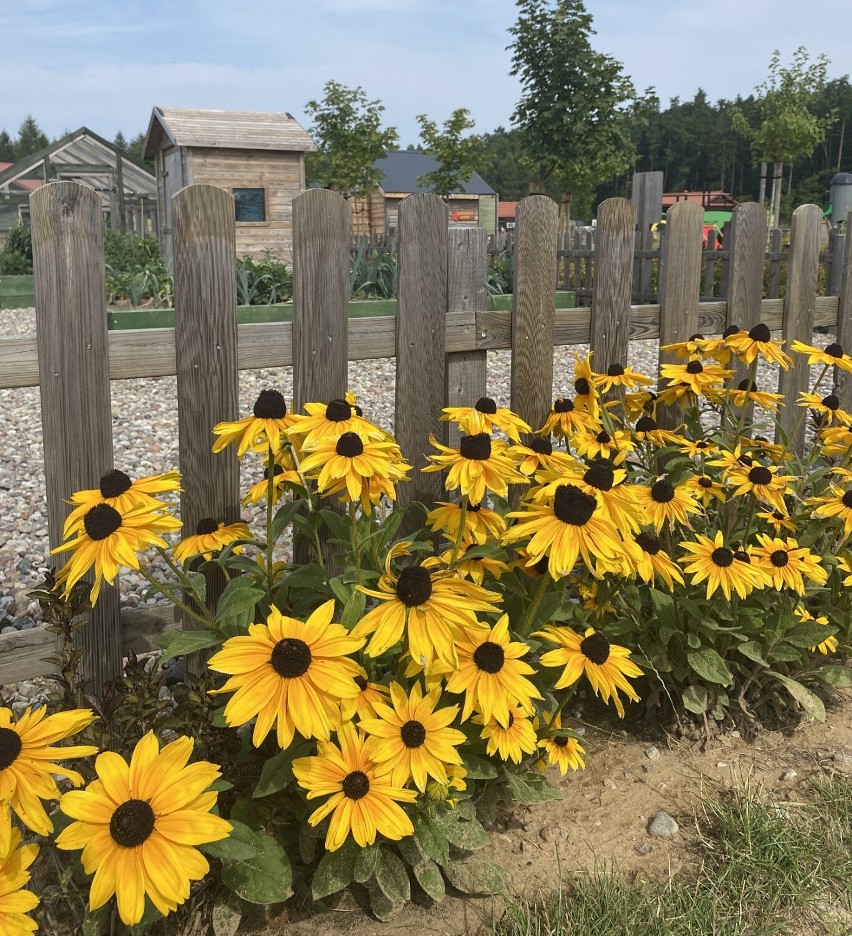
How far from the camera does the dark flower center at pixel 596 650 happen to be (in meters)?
2.05

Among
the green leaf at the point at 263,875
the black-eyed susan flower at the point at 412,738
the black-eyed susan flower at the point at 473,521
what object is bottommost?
the green leaf at the point at 263,875

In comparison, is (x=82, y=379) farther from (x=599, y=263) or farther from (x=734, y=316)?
(x=734, y=316)

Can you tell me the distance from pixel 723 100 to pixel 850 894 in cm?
11970

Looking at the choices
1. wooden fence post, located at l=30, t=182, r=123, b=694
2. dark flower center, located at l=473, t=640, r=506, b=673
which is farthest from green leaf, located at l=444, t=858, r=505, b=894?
wooden fence post, located at l=30, t=182, r=123, b=694

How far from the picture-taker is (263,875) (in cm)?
186

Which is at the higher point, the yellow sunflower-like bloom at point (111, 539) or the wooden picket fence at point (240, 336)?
the wooden picket fence at point (240, 336)

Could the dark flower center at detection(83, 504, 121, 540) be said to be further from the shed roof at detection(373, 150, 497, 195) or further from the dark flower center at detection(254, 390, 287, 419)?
the shed roof at detection(373, 150, 497, 195)

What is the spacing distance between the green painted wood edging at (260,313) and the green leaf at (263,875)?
6.30 meters

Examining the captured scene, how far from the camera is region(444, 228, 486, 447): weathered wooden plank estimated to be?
10.5ft

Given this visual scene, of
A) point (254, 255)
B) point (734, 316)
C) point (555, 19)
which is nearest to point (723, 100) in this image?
point (555, 19)

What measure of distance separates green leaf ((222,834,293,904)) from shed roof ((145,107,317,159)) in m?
18.0

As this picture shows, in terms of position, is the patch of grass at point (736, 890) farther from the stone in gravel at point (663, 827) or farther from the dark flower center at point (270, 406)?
the dark flower center at point (270, 406)

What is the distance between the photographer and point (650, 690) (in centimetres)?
289

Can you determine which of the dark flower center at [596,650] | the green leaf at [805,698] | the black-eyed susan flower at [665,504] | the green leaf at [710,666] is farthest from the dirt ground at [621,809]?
the black-eyed susan flower at [665,504]
